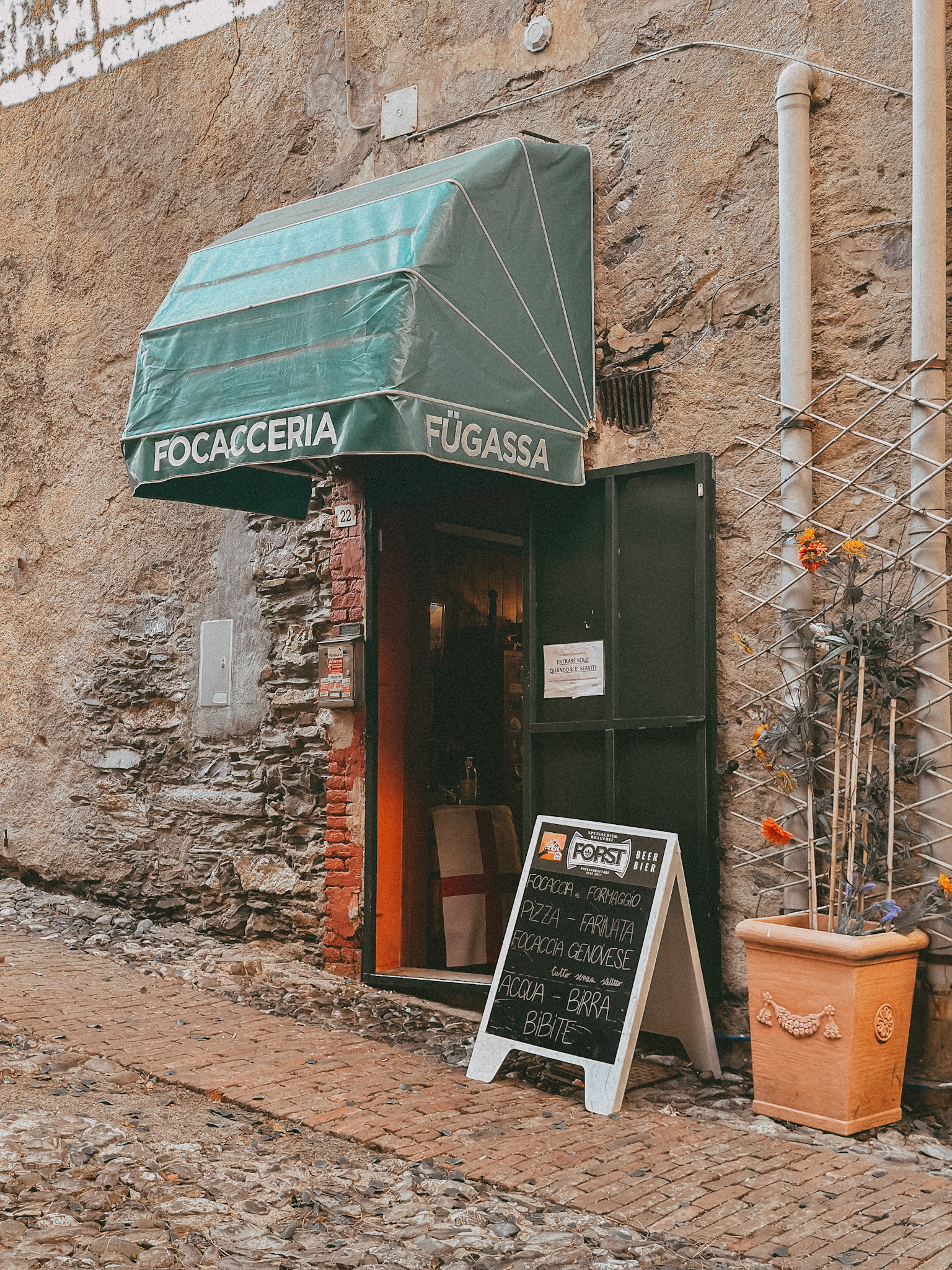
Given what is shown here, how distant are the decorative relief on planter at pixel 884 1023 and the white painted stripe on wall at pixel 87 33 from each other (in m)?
6.03

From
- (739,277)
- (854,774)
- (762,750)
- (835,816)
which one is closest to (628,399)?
(739,277)

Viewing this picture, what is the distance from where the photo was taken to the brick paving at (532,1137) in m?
3.27

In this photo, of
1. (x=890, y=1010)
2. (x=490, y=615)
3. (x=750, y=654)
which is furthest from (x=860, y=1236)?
(x=490, y=615)

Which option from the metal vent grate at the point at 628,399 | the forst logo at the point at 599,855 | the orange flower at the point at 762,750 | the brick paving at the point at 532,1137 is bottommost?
the brick paving at the point at 532,1137

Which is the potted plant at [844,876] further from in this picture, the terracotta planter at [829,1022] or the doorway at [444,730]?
the doorway at [444,730]

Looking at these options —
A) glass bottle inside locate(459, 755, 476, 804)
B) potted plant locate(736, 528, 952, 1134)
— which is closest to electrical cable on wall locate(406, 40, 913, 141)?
potted plant locate(736, 528, 952, 1134)

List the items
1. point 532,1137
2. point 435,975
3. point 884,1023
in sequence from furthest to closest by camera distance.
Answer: point 435,975 < point 884,1023 < point 532,1137

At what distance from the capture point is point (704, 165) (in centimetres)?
518

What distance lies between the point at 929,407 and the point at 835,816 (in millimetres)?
1536

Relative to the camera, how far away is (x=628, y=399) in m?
5.36

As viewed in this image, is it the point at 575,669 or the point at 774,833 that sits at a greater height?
the point at 575,669

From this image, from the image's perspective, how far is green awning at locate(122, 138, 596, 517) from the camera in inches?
185

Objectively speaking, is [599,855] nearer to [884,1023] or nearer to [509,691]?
[884,1023]

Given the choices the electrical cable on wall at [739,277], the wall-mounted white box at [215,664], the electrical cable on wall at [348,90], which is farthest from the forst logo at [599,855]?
the electrical cable on wall at [348,90]
